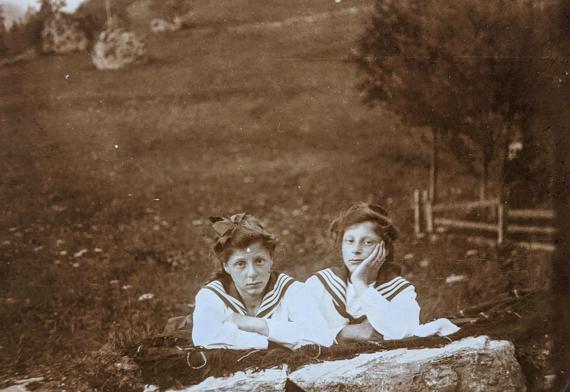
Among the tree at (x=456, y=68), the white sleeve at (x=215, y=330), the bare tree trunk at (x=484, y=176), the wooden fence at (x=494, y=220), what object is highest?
the tree at (x=456, y=68)

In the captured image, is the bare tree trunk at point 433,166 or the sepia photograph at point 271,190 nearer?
the sepia photograph at point 271,190

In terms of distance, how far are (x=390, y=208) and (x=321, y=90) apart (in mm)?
893

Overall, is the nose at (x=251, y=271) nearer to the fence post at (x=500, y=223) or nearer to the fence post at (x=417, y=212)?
the fence post at (x=417, y=212)

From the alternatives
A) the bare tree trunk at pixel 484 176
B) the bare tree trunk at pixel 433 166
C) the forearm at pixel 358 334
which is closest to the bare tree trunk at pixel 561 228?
the bare tree trunk at pixel 484 176

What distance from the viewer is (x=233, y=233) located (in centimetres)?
360

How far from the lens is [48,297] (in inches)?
138

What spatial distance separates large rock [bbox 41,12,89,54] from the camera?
3518 mm

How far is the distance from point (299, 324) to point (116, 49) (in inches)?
81.3

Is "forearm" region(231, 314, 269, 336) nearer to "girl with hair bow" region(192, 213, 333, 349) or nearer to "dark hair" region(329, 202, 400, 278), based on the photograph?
"girl with hair bow" region(192, 213, 333, 349)

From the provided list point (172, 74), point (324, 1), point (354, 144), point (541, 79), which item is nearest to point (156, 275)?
point (172, 74)

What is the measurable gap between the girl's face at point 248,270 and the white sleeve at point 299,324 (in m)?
0.19

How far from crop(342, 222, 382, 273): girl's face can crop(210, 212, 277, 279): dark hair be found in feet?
1.73

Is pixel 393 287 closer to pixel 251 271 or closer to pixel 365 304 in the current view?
pixel 365 304

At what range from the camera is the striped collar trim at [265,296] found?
3.60 meters
